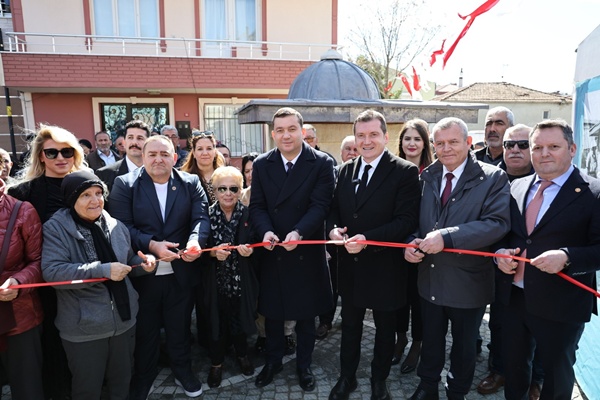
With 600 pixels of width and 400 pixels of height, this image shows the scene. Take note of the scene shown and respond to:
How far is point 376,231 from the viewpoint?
10.6 ft

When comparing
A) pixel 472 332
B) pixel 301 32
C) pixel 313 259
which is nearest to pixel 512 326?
pixel 472 332

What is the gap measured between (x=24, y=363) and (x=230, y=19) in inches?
601

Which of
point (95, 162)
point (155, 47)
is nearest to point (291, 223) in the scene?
point (95, 162)

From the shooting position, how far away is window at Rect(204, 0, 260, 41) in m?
15.8

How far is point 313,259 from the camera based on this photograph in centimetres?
374

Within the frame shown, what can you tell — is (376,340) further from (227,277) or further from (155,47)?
(155,47)

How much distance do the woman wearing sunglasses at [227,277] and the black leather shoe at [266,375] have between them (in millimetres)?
359

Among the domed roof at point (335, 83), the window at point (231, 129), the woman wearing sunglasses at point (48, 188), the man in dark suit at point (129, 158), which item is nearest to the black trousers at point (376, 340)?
the woman wearing sunglasses at point (48, 188)

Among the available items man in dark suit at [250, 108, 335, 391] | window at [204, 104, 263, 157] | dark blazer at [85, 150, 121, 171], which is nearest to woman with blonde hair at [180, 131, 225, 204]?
man in dark suit at [250, 108, 335, 391]

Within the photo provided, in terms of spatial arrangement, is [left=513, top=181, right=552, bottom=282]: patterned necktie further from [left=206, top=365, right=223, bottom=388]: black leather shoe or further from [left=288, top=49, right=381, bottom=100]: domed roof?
[left=288, top=49, right=381, bottom=100]: domed roof

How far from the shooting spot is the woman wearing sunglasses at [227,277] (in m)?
3.80

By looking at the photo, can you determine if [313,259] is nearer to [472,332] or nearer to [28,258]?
[472,332]

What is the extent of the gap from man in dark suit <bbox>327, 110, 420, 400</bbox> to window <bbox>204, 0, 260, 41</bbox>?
14.2 m

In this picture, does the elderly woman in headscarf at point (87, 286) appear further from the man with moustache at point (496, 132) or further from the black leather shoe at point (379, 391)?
the man with moustache at point (496, 132)
